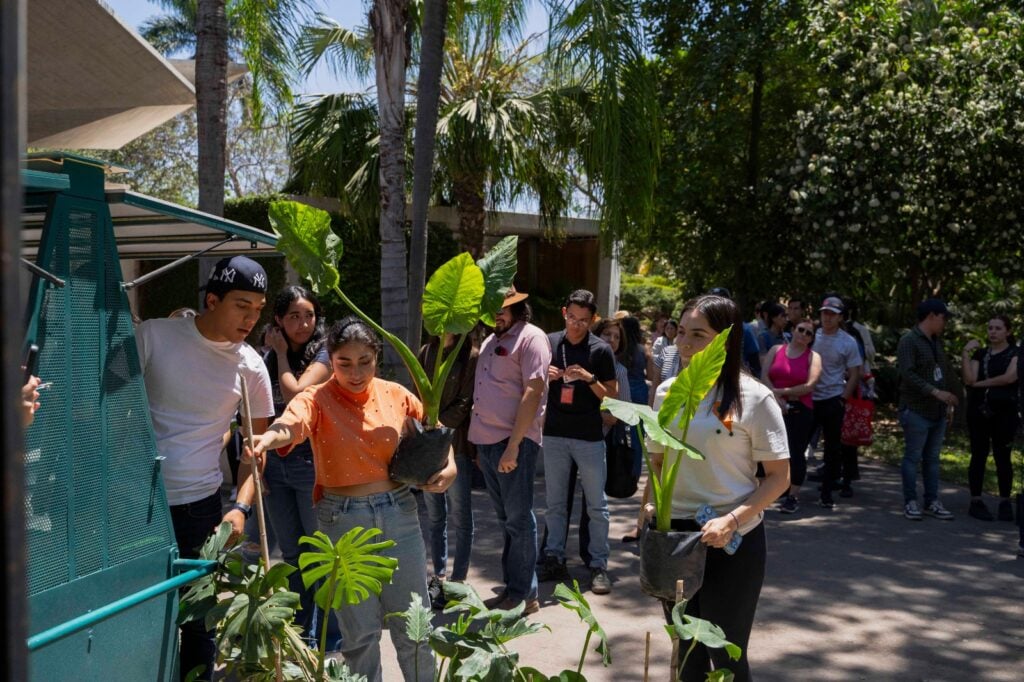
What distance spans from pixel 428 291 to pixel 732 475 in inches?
49.5

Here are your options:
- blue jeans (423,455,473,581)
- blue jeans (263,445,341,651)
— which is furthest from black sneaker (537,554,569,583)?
blue jeans (263,445,341,651)

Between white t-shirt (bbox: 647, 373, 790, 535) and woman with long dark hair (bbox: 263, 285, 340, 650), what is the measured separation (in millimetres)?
2087

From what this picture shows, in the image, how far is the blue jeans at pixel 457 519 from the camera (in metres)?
5.73

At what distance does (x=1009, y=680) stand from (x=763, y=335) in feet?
17.8

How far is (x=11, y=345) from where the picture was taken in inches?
29.4

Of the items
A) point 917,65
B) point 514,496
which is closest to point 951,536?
point 514,496

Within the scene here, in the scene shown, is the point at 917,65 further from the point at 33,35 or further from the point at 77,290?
the point at 77,290

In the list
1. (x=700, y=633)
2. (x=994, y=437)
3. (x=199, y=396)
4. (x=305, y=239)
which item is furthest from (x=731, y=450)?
(x=994, y=437)

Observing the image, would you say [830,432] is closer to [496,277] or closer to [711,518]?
[711,518]

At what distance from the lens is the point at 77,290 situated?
2695mm

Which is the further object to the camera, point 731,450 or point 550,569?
point 550,569

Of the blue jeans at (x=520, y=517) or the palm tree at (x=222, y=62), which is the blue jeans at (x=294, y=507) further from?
the palm tree at (x=222, y=62)

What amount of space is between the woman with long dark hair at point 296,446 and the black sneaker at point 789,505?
4.72 metres

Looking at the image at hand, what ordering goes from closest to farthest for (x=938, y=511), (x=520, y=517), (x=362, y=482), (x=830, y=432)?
(x=362, y=482) → (x=520, y=517) → (x=938, y=511) → (x=830, y=432)
